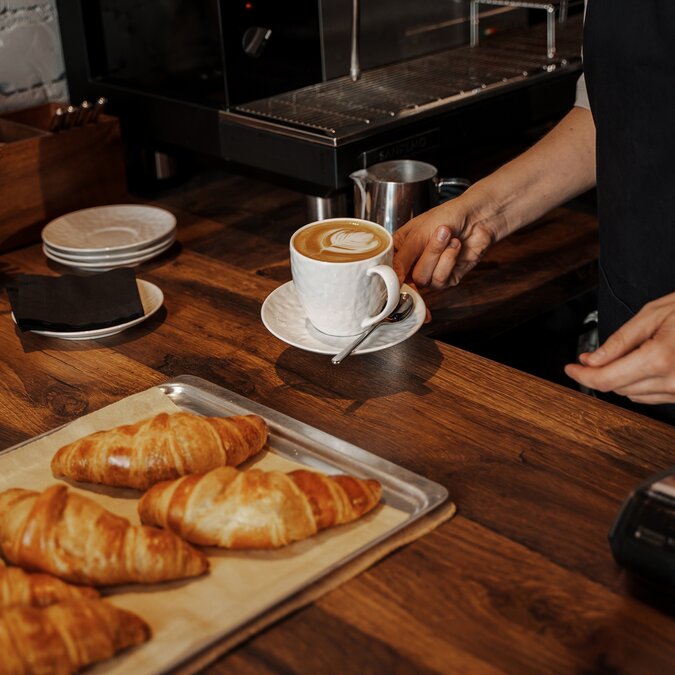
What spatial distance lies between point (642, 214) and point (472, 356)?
1.02 feet

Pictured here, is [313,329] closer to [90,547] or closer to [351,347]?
[351,347]

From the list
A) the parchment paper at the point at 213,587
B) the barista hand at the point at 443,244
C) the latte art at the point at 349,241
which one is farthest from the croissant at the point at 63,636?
the barista hand at the point at 443,244

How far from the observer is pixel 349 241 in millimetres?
1140

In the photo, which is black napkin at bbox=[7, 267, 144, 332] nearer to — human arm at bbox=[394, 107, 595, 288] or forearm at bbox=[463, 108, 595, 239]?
human arm at bbox=[394, 107, 595, 288]

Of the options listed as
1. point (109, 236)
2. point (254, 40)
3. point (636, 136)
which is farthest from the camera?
point (254, 40)

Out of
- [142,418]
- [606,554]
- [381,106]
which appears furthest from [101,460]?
[381,106]

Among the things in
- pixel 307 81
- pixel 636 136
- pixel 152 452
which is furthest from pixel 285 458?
pixel 307 81

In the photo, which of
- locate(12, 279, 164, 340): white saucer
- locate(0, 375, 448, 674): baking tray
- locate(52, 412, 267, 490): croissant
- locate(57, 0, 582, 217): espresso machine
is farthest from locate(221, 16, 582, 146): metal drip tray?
locate(52, 412, 267, 490): croissant

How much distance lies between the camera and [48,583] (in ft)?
2.49

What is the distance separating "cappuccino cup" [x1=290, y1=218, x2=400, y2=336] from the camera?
43.0 inches

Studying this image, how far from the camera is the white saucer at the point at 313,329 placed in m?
1.14

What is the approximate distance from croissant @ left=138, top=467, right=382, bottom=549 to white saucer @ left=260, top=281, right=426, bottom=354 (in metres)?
0.29

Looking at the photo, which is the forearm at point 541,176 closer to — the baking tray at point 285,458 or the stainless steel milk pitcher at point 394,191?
the stainless steel milk pitcher at point 394,191

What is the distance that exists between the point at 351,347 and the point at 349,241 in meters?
0.13
